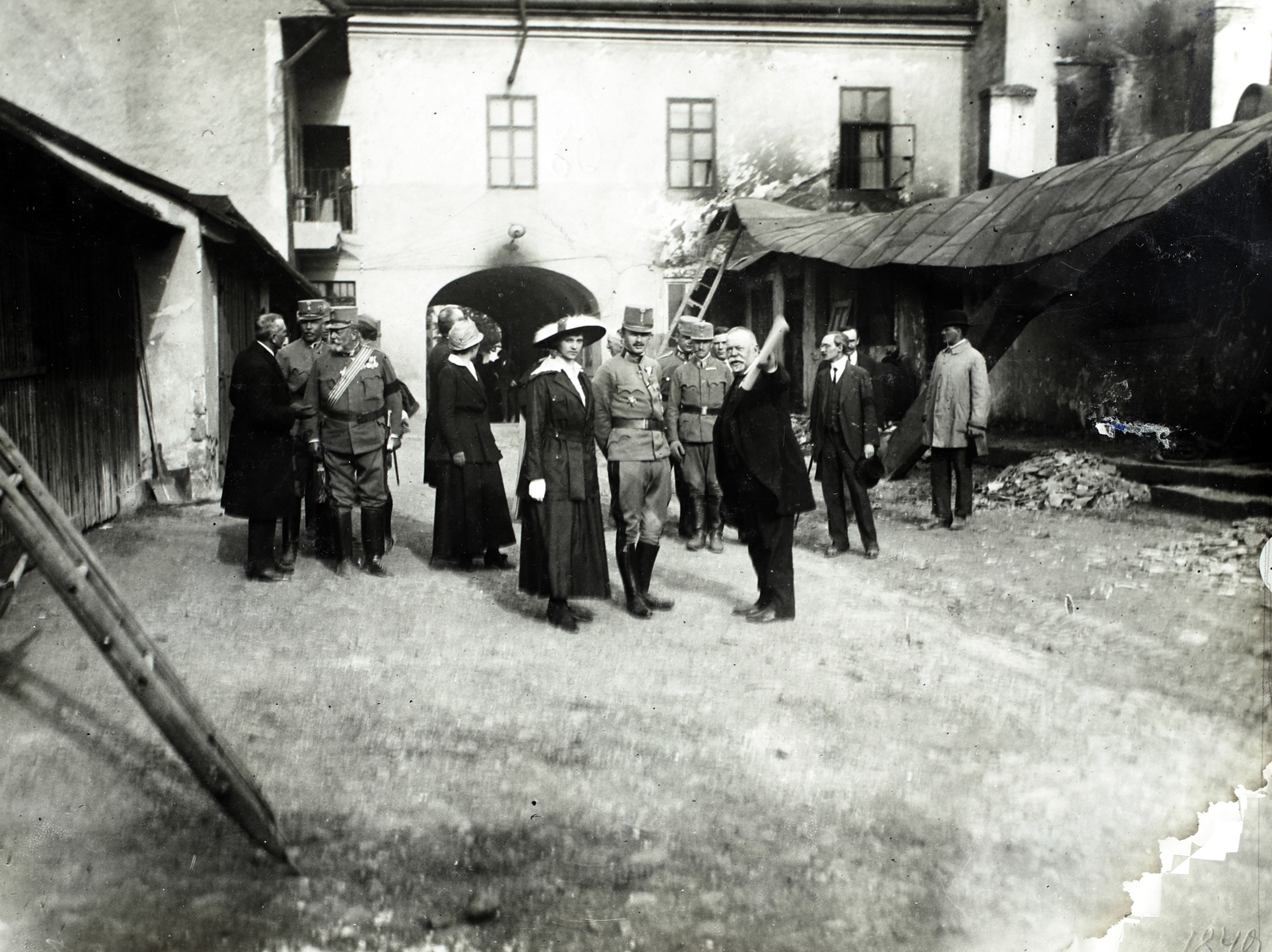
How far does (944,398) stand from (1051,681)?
4.66m

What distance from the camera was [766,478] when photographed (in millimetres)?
5668

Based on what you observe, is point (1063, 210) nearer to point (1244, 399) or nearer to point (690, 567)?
point (1244, 399)

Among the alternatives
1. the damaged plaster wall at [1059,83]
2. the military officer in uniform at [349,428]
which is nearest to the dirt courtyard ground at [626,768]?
the military officer in uniform at [349,428]

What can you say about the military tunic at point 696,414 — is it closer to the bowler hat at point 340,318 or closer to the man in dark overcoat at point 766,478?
the man in dark overcoat at point 766,478

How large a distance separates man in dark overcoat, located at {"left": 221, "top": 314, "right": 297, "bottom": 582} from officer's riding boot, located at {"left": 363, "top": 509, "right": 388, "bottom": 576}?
1.82 ft

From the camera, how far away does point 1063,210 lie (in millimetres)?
9828

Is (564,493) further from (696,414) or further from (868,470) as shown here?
(868,470)

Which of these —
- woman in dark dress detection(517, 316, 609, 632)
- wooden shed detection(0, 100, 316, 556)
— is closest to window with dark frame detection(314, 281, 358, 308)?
wooden shed detection(0, 100, 316, 556)

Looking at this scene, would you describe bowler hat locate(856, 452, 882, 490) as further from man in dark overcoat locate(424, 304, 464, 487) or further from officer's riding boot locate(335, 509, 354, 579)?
officer's riding boot locate(335, 509, 354, 579)

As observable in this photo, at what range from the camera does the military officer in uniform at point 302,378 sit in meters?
7.07

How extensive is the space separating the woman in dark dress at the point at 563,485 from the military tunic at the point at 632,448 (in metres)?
0.27

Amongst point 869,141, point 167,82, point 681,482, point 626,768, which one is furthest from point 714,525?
point 869,141

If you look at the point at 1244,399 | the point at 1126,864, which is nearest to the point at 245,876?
the point at 1126,864

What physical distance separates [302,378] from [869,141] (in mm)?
12883
